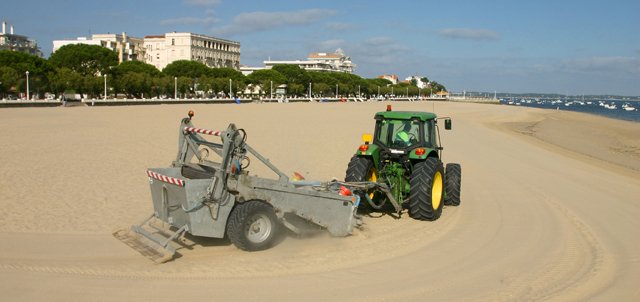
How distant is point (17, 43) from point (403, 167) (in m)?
135

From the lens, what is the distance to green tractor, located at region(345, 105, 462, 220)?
8930 mm

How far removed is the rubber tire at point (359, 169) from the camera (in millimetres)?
9234

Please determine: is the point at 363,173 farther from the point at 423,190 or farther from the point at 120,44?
the point at 120,44

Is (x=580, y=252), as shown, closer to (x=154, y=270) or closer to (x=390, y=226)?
(x=390, y=226)

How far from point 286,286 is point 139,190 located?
603 cm

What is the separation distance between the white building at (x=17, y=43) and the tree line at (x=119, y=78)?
42.1 meters

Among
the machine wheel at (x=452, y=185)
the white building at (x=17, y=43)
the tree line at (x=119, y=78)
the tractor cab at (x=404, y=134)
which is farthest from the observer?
the white building at (x=17, y=43)

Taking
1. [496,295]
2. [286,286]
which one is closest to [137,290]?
[286,286]

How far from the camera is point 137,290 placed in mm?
5727

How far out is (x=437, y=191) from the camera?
372 inches

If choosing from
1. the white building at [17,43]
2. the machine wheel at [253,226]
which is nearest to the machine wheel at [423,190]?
the machine wheel at [253,226]

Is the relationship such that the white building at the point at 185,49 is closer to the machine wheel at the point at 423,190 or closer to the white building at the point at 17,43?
the white building at the point at 17,43

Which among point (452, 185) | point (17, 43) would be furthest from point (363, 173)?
point (17, 43)

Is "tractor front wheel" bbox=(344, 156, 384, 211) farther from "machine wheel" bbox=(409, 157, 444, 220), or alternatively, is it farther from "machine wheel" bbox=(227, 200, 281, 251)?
"machine wheel" bbox=(227, 200, 281, 251)
